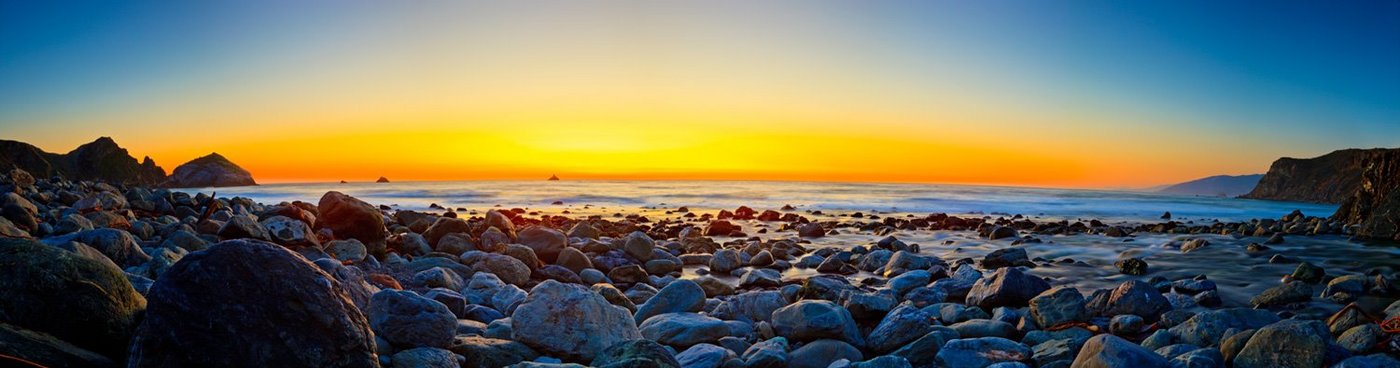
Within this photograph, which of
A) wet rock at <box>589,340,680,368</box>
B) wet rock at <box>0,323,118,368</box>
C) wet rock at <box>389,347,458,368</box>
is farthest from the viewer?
wet rock at <box>389,347,458,368</box>

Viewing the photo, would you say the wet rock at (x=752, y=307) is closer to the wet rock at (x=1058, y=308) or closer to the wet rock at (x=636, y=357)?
the wet rock at (x=1058, y=308)

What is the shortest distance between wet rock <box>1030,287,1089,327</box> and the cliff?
74.7 metres

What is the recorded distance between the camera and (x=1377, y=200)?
17.0 meters

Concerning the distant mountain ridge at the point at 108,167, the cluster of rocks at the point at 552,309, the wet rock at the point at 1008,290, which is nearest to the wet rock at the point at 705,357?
the cluster of rocks at the point at 552,309

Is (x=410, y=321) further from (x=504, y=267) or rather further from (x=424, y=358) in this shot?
(x=504, y=267)

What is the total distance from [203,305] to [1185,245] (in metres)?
14.1

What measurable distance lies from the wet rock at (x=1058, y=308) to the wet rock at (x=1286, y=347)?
1.32 metres

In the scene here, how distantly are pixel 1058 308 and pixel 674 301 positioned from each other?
314 centimetres

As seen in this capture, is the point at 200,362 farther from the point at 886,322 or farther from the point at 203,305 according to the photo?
the point at 886,322

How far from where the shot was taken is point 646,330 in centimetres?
487

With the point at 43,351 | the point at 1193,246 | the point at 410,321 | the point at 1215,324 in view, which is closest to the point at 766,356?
the point at 410,321

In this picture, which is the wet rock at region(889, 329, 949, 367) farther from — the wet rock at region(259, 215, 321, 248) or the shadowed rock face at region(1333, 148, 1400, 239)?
the shadowed rock face at region(1333, 148, 1400, 239)

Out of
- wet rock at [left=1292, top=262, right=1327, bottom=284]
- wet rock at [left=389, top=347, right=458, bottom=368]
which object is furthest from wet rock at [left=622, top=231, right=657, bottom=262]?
→ wet rock at [left=1292, top=262, right=1327, bottom=284]

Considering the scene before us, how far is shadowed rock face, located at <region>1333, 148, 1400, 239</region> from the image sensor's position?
1467cm
